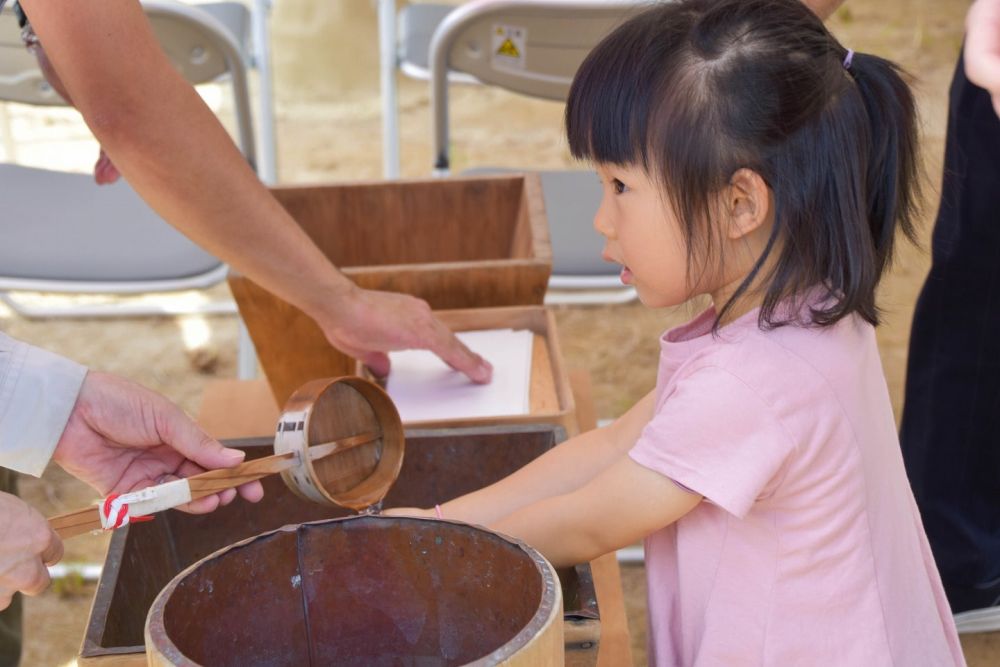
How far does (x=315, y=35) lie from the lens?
15.1ft

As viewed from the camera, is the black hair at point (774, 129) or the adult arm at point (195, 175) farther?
the adult arm at point (195, 175)

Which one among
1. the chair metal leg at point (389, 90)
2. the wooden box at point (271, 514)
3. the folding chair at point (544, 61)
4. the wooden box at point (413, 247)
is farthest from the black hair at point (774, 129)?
the chair metal leg at point (389, 90)

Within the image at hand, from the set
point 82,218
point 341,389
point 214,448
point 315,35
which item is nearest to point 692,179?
point 341,389

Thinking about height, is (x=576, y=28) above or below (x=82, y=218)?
above

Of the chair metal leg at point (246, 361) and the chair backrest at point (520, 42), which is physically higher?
the chair backrest at point (520, 42)

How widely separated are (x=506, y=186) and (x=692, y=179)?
0.75 meters

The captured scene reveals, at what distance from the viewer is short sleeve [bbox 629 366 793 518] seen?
87 cm

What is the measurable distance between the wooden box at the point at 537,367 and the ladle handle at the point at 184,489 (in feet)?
0.69

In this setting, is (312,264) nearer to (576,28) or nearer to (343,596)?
(343,596)

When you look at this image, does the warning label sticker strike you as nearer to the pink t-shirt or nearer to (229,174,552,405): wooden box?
(229,174,552,405): wooden box

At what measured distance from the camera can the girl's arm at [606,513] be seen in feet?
2.97

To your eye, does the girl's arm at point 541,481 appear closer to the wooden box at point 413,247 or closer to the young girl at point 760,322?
the young girl at point 760,322

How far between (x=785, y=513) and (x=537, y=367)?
1.46 feet

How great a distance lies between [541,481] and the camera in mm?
1029
